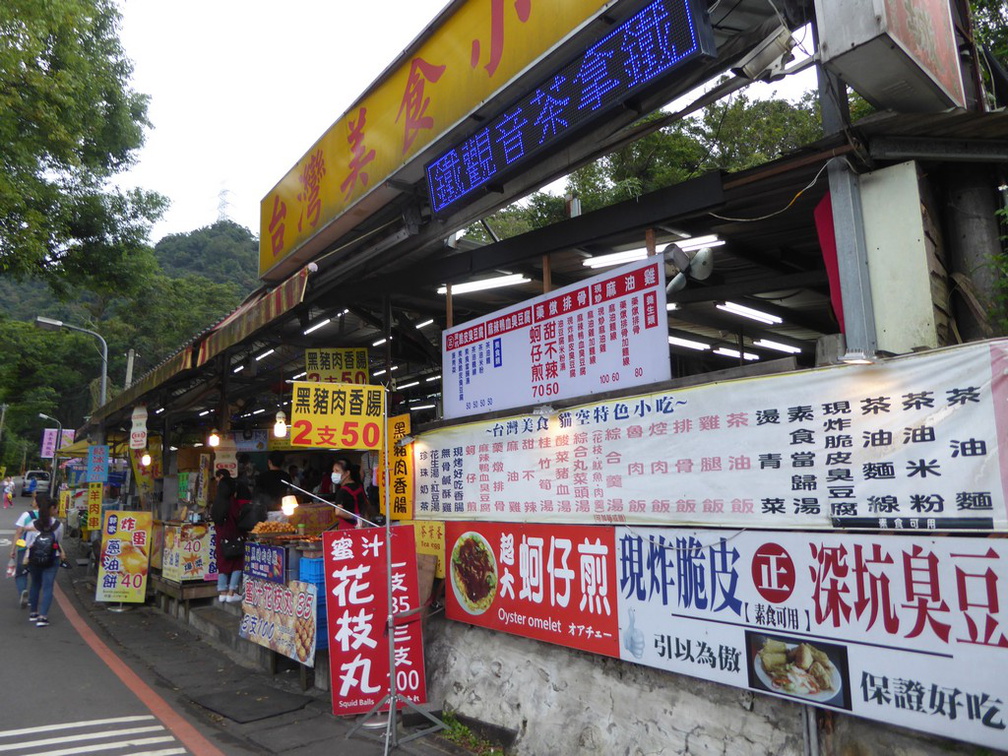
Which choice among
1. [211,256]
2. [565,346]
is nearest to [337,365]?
[565,346]

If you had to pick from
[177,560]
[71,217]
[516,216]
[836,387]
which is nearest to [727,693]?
[836,387]

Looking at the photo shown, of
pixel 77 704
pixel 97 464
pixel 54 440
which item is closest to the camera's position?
pixel 77 704

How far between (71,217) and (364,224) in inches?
465

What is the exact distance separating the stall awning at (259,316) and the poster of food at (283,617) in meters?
3.23

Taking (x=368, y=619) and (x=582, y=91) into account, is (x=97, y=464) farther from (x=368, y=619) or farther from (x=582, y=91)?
(x=582, y=91)

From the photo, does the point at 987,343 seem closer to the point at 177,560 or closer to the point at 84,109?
the point at 177,560

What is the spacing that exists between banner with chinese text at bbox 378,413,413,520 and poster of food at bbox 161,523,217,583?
17.9 feet

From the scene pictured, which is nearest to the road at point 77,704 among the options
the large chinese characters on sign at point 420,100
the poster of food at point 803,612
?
the poster of food at point 803,612

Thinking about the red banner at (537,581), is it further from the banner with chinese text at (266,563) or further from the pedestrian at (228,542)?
the pedestrian at (228,542)

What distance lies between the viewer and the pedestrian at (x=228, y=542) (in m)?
10.9

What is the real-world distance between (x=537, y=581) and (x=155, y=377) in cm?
967

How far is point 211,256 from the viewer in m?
65.8

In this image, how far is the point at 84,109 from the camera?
1608 cm

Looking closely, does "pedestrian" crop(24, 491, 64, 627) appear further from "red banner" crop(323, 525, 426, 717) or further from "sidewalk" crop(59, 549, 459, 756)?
"red banner" crop(323, 525, 426, 717)
